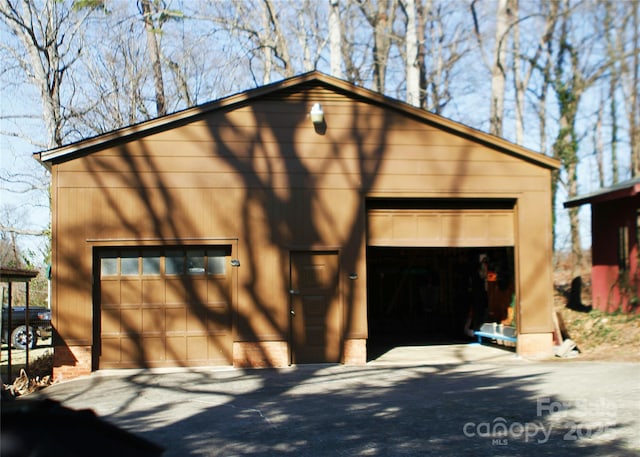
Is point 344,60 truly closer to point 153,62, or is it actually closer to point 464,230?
point 153,62

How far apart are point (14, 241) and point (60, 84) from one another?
12.6 meters

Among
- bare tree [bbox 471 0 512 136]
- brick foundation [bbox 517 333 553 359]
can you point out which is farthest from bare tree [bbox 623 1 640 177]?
brick foundation [bbox 517 333 553 359]

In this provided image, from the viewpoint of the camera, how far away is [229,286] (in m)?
12.8

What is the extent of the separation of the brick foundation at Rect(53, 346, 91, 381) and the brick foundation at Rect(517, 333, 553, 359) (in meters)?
8.31

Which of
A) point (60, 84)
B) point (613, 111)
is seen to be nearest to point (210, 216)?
point (60, 84)

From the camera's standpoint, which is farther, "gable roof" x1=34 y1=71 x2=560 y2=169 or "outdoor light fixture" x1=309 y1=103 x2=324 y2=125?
"outdoor light fixture" x1=309 y1=103 x2=324 y2=125

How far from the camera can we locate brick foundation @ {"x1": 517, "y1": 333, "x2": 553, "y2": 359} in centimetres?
1347

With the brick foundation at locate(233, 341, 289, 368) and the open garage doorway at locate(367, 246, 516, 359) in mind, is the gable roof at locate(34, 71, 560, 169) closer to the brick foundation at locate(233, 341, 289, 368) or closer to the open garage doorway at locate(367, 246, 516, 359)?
the brick foundation at locate(233, 341, 289, 368)

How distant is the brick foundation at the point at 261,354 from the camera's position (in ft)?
41.5

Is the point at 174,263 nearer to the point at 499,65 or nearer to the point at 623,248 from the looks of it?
the point at 623,248

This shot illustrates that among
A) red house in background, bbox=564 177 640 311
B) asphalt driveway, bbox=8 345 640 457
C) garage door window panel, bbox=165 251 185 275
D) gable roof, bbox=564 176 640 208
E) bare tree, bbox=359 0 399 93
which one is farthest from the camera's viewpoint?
bare tree, bbox=359 0 399 93

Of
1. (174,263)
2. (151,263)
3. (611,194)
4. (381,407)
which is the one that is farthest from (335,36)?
(381,407)

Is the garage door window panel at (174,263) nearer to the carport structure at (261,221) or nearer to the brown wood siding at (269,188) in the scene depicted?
the carport structure at (261,221)

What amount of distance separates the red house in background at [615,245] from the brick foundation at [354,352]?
726cm
